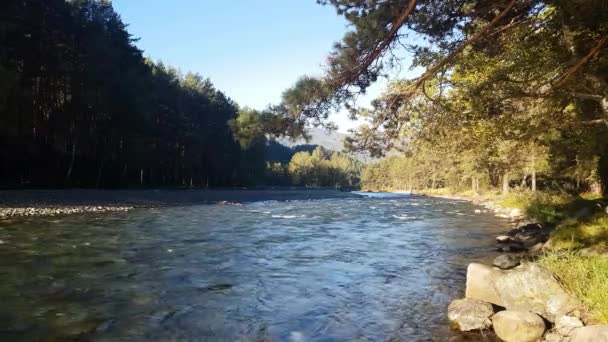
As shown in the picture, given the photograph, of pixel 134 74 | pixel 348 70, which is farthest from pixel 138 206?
pixel 348 70

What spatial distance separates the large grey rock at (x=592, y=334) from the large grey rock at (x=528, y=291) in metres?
1.31

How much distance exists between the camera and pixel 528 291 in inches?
323

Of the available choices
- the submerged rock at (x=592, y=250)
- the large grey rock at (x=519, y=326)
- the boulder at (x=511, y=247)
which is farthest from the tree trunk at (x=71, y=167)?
the large grey rock at (x=519, y=326)

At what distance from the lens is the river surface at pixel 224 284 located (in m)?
8.27

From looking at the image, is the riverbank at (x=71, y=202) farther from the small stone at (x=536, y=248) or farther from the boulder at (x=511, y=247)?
the small stone at (x=536, y=248)

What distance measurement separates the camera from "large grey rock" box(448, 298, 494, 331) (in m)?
8.16

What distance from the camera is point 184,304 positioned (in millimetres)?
9836

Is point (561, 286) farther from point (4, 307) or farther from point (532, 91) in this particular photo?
point (4, 307)

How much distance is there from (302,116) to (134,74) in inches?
1989

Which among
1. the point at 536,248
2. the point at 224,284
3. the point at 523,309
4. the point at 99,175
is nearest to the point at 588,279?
the point at 523,309

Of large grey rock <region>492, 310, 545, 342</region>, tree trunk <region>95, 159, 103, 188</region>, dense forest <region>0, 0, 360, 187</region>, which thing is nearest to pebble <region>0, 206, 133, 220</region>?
dense forest <region>0, 0, 360, 187</region>

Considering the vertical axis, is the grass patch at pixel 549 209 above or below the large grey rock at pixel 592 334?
above

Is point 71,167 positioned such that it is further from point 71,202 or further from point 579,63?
point 579,63

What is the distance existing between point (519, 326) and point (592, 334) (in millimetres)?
1543
